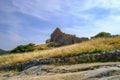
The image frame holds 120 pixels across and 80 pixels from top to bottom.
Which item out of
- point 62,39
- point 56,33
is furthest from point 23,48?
point 56,33

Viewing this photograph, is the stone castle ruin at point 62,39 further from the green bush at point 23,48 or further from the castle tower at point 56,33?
the green bush at point 23,48

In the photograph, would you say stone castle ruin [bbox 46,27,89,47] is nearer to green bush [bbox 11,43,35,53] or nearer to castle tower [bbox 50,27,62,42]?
castle tower [bbox 50,27,62,42]

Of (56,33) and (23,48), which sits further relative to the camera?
(56,33)

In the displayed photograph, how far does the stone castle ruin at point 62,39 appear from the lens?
217ft

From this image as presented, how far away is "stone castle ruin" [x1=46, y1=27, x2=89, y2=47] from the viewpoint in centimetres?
6607

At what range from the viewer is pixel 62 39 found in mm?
69188

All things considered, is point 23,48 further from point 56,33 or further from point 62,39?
point 56,33

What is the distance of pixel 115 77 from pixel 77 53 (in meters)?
12.9

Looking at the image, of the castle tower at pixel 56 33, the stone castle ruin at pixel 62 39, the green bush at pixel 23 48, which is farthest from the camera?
the castle tower at pixel 56 33

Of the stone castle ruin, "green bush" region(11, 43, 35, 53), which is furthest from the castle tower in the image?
"green bush" region(11, 43, 35, 53)

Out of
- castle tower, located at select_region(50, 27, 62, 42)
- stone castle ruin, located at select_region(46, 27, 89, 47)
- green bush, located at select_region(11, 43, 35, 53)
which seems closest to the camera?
green bush, located at select_region(11, 43, 35, 53)

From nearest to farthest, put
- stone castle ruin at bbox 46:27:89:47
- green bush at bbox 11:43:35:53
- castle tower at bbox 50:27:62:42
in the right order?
1. green bush at bbox 11:43:35:53
2. stone castle ruin at bbox 46:27:89:47
3. castle tower at bbox 50:27:62:42

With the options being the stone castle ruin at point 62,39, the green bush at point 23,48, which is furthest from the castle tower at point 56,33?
the green bush at point 23,48

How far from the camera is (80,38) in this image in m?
67.8
